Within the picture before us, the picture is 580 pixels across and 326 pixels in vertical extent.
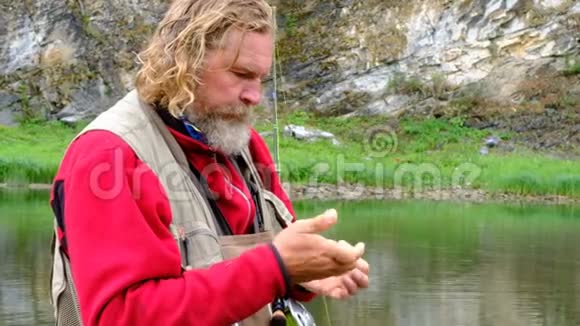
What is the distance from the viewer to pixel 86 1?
25688 mm

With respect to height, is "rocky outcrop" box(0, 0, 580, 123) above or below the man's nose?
above

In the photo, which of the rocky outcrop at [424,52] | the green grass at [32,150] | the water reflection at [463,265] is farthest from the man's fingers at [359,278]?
the rocky outcrop at [424,52]

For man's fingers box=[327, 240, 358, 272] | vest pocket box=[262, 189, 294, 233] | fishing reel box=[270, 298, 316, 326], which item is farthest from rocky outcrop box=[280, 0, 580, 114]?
man's fingers box=[327, 240, 358, 272]

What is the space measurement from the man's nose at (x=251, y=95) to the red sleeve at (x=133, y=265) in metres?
0.36

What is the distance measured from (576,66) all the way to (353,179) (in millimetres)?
7949

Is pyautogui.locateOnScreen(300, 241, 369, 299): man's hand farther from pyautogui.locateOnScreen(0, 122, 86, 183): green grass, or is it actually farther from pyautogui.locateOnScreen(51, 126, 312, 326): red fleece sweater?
pyautogui.locateOnScreen(0, 122, 86, 183): green grass

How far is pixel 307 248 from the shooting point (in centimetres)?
220

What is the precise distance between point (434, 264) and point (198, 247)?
789cm

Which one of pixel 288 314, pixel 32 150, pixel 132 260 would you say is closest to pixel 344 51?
pixel 32 150

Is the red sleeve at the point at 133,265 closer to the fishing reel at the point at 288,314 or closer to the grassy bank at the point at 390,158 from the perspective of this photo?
the fishing reel at the point at 288,314

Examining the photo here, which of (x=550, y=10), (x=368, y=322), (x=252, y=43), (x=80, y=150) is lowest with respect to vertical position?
(x=368, y=322)

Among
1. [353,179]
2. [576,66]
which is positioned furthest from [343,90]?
[353,179]

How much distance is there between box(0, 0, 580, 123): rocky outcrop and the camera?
23.7 m

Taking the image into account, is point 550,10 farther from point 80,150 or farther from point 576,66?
point 80,150
